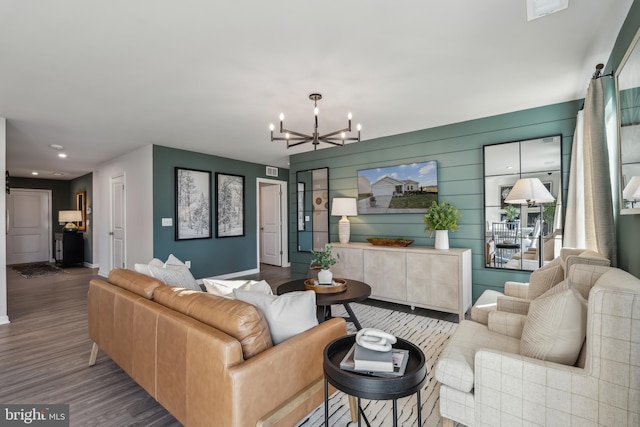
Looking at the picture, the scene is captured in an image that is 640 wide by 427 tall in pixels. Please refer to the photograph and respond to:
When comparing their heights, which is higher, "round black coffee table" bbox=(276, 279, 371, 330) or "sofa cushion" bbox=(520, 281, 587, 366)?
"sofa cushion" bbox=(520, 281, 587, 366)

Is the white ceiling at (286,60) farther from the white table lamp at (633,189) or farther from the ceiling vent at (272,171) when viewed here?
the ceiling vent at (272,171)

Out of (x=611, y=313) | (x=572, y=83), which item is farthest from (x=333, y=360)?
(x=572, y=83)

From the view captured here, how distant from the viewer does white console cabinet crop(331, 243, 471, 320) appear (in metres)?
3.55

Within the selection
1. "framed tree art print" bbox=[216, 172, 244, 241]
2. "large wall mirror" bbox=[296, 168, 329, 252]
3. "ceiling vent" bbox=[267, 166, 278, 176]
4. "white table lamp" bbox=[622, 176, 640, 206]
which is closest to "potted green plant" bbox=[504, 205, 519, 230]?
"white table lamp" bbox=[622, 176, 640, 206]

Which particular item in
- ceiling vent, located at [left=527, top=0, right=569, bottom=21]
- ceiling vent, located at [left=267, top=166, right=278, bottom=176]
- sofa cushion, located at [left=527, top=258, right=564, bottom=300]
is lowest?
sofa cushion, located at [left=527, top=258, right=564, bottom=300]

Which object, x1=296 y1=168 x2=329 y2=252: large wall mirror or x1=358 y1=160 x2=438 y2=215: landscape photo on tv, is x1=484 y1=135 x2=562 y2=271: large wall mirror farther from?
x1=296 y1=168 x2=329 y2=252: large wall mirror

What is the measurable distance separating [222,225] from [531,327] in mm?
5270

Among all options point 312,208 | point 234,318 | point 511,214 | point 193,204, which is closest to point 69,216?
point 193,204

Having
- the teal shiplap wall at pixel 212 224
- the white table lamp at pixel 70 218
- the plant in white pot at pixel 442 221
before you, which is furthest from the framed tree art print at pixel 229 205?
the white table lamp at pixel 70 218

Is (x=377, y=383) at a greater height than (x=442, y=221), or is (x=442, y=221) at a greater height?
(x=442, y=221)

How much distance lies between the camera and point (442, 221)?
3783mm

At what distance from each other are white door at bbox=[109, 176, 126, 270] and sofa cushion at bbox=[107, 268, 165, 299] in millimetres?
3997

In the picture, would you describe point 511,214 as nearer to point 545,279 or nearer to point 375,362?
point 545,279

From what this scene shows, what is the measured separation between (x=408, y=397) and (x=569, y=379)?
106 cm
